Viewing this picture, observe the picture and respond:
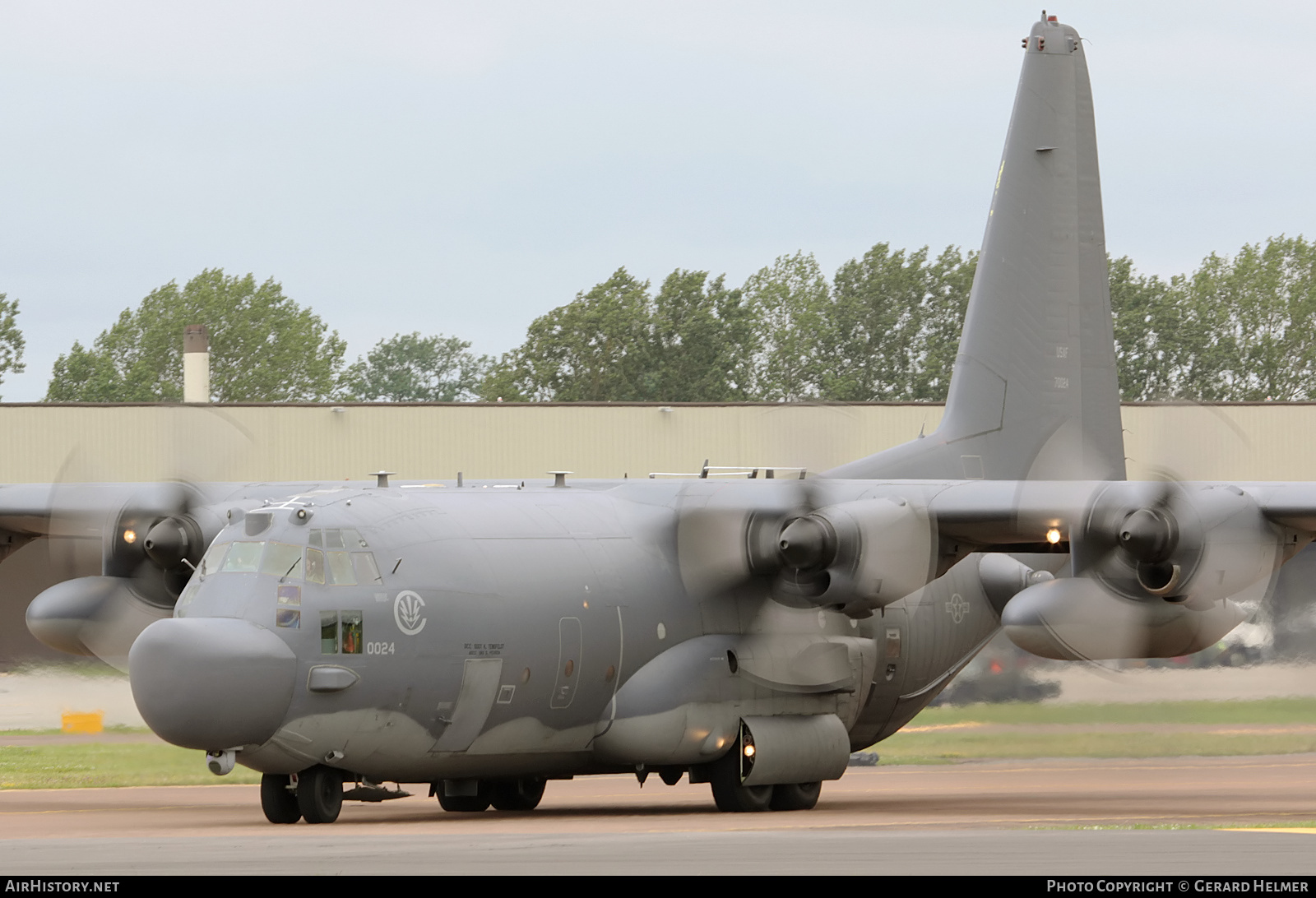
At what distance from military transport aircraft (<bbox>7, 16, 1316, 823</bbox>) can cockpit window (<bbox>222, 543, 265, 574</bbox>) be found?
0.6 inches

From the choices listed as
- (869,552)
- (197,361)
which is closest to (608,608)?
(869,552)

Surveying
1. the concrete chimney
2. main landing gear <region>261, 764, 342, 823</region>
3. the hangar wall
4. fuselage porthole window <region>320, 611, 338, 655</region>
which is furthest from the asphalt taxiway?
the concrete chimney

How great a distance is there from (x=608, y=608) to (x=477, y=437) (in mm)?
18552

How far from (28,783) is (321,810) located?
902 cm

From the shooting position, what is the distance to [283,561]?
1627 centimetres

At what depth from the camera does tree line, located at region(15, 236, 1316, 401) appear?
248 feet

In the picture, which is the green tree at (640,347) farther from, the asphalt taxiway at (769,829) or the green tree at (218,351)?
the asphalt taxiway at (769,829)

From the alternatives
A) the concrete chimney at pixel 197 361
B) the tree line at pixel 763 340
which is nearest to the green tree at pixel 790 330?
the tree line at pixel 763 340

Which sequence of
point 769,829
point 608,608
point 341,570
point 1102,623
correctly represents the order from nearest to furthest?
point 769,829 < point 341,570 < point 1102,623 < point 608,608

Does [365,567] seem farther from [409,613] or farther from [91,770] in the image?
[91,770]

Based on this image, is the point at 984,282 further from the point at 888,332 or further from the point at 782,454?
the point at 888,332

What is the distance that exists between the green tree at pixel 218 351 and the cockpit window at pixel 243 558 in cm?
5965

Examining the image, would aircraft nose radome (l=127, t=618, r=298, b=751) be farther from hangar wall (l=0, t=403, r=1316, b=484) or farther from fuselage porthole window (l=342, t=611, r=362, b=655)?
hangar wall (l=0, t=403, r=1316, b=484)

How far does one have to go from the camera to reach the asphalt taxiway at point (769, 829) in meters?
11.1
